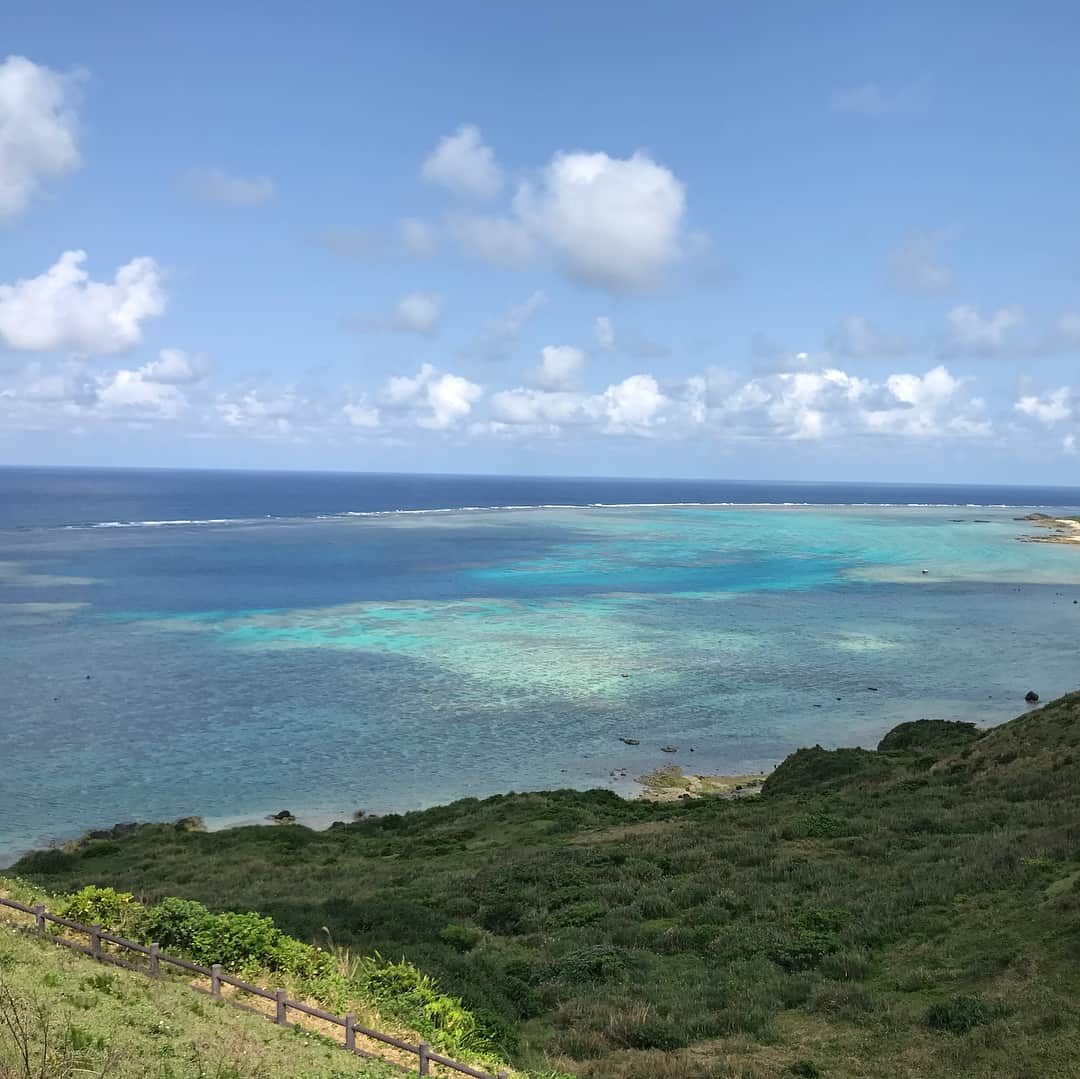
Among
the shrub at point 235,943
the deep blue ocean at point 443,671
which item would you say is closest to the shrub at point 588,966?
the shrub at point 235,943

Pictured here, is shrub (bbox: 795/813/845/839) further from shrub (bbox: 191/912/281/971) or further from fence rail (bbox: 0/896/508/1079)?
shrub (bbox: 191/912/281/971)

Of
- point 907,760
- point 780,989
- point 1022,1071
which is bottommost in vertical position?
point 907,760

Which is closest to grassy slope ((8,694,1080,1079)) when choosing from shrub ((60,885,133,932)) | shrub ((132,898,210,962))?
shrub ((132,898,210,962))

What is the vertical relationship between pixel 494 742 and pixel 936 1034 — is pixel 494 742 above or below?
below

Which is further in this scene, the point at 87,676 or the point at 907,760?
the point at 87,676

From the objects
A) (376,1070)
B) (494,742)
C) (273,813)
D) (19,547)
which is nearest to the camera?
(376,1070)

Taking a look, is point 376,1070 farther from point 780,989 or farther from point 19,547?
point 19,547

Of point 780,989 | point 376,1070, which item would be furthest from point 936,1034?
point 376,1070

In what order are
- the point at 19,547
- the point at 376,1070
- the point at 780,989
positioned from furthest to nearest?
1. the point at 19,547
2. the point at 780,989
3. the point at 376,1070

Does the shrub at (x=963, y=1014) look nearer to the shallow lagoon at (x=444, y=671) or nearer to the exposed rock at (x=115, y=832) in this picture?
the shallow lagoon at (x=444, y=671)
